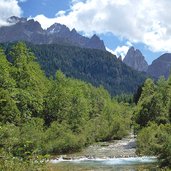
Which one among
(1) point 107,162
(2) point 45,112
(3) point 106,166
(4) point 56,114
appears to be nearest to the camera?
(3) point 106,166

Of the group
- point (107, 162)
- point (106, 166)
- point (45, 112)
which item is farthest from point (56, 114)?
point (106, 166)

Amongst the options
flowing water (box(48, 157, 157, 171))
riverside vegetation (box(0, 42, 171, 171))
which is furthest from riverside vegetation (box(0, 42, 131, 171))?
flowing water (box(48, 157, 157, 171))

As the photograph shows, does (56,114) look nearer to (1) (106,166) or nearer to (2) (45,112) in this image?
(2) (45,112)

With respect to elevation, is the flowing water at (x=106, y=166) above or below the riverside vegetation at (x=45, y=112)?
below

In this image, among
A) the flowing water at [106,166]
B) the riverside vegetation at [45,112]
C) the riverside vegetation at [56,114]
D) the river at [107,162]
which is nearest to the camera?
the flowing water at [106,166]

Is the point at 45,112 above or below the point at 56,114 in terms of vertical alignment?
above

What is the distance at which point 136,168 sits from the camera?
124ft

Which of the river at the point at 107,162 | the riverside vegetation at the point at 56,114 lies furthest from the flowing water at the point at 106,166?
the riverside vegetation at the point at 56,114

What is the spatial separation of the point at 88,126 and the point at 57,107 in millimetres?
6585

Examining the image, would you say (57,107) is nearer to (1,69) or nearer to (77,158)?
(1,69)

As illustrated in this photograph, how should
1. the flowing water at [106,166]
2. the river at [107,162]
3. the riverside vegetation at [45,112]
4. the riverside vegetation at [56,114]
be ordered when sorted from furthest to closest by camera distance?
the riverside vegetation at [45,112], the riverside vegetation at [56,114], the river at [107,162], the flowing water at [106,166]

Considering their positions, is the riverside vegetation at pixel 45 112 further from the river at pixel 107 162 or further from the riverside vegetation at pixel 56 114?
the river at pixel 107 162

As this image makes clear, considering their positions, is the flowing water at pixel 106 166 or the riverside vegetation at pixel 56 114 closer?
the flowing water at pixel 106 166

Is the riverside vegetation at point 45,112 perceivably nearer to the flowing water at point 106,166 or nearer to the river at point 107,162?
the river at point 107,162
